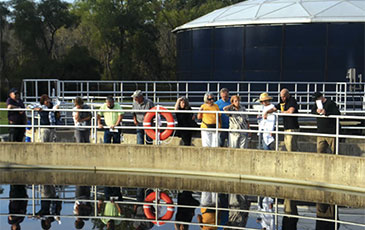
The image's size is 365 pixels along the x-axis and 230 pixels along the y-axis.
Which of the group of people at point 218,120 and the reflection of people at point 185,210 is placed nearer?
the reflection of people at point 185,210

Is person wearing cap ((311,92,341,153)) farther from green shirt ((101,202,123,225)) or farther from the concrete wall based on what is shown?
green shirt ((101,202,123,225))

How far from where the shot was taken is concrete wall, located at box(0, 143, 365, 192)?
12.8 meters

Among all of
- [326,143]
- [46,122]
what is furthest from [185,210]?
[46,122]

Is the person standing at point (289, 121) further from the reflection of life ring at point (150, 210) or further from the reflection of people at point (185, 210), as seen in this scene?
the reflection of life ring at point (150, 210)

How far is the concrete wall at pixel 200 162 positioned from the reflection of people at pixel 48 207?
2.35 metres

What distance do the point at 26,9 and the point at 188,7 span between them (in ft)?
82.2

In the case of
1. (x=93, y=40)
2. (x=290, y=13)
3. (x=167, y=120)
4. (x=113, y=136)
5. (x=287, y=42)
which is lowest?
(x=113, y=136)

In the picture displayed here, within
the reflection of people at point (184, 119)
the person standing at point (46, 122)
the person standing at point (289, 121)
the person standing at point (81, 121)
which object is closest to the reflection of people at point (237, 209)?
the person standing at point (289, 121)

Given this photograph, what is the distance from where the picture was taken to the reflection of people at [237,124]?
47.4ft

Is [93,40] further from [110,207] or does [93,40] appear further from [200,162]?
[110,207]

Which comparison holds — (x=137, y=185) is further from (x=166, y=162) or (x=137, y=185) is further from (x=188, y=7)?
(x=188, y=7)

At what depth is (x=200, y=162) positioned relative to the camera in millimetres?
14383

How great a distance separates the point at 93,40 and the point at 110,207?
58.5 meters

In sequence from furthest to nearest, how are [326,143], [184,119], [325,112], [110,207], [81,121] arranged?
1. [81,121]
2. [184,119]
3. [326,143]
4. [325,112]
5. [110,207]
